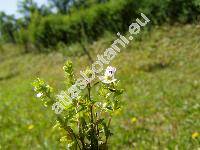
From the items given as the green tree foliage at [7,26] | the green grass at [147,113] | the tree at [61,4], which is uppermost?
the green tree foliage at [7,26]

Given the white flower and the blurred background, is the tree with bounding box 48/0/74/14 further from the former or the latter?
the white flower

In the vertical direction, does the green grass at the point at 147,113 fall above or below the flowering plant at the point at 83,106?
above

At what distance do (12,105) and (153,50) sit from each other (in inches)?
483

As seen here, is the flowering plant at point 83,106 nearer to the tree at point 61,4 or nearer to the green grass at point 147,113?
the green grass at point 147,113

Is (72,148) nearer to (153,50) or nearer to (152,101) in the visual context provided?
(152,101)

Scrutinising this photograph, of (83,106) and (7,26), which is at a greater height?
(7,26)

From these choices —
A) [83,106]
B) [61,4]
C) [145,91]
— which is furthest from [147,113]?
[61,4]

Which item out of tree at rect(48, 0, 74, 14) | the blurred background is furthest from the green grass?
tree at rect(48, 0, 74, 14)

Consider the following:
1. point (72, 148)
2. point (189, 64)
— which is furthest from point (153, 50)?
point (72, 148)

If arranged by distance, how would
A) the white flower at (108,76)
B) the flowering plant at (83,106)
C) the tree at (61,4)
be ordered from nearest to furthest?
the white flower at (108,76) < the flowering plant at (83,106) < the tree at (61,4)

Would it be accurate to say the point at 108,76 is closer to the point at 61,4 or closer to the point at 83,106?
the point at 83,106

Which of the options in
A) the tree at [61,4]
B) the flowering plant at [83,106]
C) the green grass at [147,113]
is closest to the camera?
the flowering plant at [83,106]

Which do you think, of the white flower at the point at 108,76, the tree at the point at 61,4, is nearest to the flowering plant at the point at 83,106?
the white flower at the point at 108,76

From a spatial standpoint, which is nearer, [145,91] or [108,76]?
[108,76]
